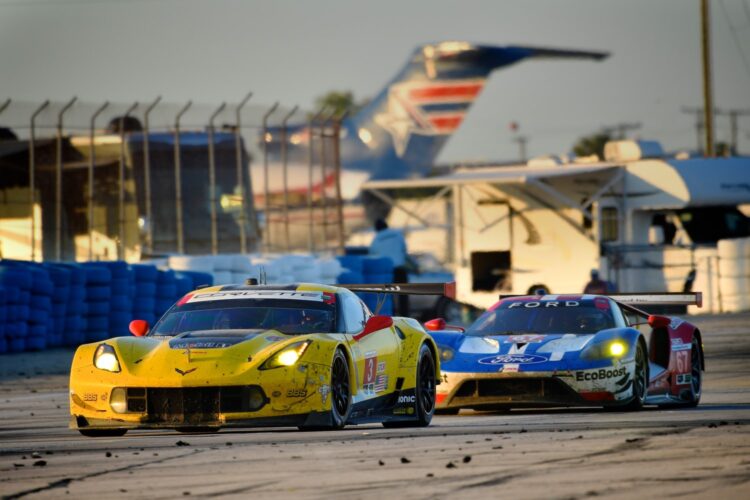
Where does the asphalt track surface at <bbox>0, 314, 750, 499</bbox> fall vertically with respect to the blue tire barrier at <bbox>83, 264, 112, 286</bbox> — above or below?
below

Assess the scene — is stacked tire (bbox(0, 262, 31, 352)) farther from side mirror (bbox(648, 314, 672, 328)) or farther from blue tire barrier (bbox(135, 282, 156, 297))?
side mirror (bbox(648, 314, 672, 328))

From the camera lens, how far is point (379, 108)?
55.1m

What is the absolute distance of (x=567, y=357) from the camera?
14.4 metres

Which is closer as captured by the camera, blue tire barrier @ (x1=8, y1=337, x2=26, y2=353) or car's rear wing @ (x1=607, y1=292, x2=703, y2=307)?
car's rear wing @ (x1=607, y1=292, x2=703, y2=307)

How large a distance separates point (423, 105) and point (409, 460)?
149 feet

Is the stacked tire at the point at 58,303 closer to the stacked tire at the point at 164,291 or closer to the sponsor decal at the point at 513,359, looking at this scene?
the stacked tire at the point at 164,291

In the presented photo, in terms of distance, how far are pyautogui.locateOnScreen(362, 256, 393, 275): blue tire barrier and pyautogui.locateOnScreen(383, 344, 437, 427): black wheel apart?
62.3 ft

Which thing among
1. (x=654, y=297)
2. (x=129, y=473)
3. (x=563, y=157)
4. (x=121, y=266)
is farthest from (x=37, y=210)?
(x=129, y=473)

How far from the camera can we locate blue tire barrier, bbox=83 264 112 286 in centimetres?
2638

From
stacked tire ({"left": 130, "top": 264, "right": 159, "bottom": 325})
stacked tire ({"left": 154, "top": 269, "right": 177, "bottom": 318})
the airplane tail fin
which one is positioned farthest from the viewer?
the airplane tail fin

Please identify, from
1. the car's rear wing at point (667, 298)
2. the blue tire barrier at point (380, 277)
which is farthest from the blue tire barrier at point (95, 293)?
the car's rear wing at point (667, 298)

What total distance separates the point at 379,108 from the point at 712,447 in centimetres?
4607

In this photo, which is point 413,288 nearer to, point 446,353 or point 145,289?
point 446,353

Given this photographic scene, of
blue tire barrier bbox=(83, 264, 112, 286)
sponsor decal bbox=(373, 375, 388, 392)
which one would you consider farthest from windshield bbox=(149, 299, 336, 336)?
blue tire barrier bbox=(83, 264, 112, 286)
